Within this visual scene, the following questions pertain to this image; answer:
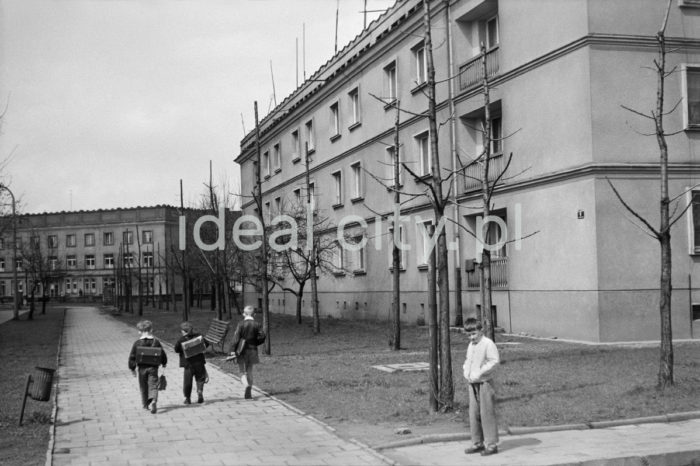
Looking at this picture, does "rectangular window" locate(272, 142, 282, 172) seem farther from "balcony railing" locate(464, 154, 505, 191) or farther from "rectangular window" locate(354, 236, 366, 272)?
"balcony railing" locate(464, 154, 505, 191)

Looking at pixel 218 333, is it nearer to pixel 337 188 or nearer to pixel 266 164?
pixel 337 188

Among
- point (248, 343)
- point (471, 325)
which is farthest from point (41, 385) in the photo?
point (471, 325)

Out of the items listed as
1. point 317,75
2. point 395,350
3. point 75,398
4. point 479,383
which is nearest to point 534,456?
point 479,383

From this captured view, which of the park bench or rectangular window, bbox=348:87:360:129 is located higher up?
rectangular window, bbox=348:87:360:129

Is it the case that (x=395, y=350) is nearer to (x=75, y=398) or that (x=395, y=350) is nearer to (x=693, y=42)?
(x=75, y=398)

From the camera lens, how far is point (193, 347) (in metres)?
11.6

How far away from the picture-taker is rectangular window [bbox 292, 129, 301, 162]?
132ft

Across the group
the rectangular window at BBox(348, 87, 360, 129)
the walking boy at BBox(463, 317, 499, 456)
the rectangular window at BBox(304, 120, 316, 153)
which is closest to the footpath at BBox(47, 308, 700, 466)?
the walking boy at BBox(463, 317, 499, 456)

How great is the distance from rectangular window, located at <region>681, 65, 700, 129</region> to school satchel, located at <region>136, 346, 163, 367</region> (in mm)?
15073

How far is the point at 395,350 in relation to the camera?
59.8ft

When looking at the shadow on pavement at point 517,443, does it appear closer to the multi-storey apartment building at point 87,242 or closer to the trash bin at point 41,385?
the trash bin at point 41,385

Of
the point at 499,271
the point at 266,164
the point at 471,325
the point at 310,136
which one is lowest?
the point at 471,325

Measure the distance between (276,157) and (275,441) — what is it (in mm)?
37090

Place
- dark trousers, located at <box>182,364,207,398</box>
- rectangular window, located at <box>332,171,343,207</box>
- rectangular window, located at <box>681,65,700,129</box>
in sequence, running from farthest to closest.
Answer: rectangular window, located at <box>332,171,343,207</box>, rectangular window, located at <box>681,65,700,129</box>, dark trousers, located at <box>182,364,207,398</box>
